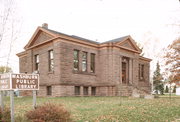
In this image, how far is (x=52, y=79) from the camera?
20.2m

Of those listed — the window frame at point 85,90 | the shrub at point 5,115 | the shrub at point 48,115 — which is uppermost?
the shrub at point 48,115

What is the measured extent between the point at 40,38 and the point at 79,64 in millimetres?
6229

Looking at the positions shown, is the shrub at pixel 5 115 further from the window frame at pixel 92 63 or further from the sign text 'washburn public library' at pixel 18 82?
the window frame at pixel 92 63

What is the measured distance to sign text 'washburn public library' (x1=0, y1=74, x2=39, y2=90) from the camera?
5689 mm

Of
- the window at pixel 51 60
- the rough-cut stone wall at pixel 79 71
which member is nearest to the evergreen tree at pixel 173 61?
the rough-cut stone wall at pixel 79 71

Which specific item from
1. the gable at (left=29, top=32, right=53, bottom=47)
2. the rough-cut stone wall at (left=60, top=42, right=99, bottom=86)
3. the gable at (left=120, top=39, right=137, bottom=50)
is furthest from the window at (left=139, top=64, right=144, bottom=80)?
the gable at (left=29, top=32, right=53, bottom=47)

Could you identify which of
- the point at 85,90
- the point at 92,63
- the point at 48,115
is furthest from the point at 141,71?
the point at 48,115

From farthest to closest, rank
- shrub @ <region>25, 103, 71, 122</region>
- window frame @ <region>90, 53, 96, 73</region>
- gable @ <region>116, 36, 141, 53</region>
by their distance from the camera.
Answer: gable @ <region>116, 36, 141, 53</region>, window frame @ <region>90, 53, 96, 73</region>, shrub @ <region>25, 103, 71, 122</region>

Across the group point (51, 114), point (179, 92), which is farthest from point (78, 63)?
point (179, 92)

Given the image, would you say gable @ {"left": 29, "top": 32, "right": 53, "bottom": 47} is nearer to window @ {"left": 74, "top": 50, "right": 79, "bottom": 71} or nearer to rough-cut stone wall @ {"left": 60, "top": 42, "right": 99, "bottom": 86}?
rough-cut stone wall @ {"left": 60, "top": 42, "right": 99, "bottom": 86}

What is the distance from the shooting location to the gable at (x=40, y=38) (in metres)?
21.4

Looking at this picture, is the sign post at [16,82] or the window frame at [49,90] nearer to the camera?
the sign post at [16,82]

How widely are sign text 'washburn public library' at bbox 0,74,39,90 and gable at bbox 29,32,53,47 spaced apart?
15008 millimetres

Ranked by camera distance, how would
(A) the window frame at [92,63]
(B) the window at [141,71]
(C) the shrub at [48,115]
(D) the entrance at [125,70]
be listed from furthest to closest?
(B) the window at [141,71] < (D) the entrance at [125,70] < (A) the window frame at [92,63] < (C) the shrub at [48,115]
